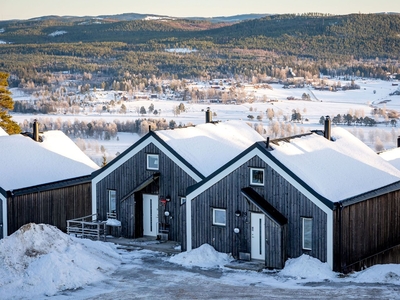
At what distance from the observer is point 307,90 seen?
141125 mm

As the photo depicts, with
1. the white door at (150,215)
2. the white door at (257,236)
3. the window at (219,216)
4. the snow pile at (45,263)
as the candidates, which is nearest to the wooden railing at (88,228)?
the white door at (150,215)

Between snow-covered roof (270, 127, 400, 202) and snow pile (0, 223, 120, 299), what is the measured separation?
6928mm

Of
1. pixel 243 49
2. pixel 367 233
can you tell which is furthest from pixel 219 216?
pixel 243 49

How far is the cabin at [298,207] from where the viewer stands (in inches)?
1007

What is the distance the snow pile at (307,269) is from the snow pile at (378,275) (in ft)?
2.58

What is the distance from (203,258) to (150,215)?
478 centimetres

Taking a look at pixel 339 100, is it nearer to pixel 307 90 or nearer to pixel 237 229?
pixel 307 90

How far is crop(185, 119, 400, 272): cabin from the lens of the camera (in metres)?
25.6

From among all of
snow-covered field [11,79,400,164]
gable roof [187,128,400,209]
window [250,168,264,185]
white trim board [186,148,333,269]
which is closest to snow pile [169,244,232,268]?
white trim board [186,148,333,269]

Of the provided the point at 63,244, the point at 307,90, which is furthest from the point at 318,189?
the point at 307,90

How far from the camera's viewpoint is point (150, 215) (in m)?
31.4

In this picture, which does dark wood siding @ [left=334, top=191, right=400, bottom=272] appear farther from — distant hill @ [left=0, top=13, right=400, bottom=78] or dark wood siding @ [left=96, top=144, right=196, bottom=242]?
distant hill @ [left=0, top=13, right=400, bottom=78]

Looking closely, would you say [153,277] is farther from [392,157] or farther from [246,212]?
[392,157]

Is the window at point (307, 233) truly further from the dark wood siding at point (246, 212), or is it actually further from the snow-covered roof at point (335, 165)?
the snow-covered roof at point (335, 165)
